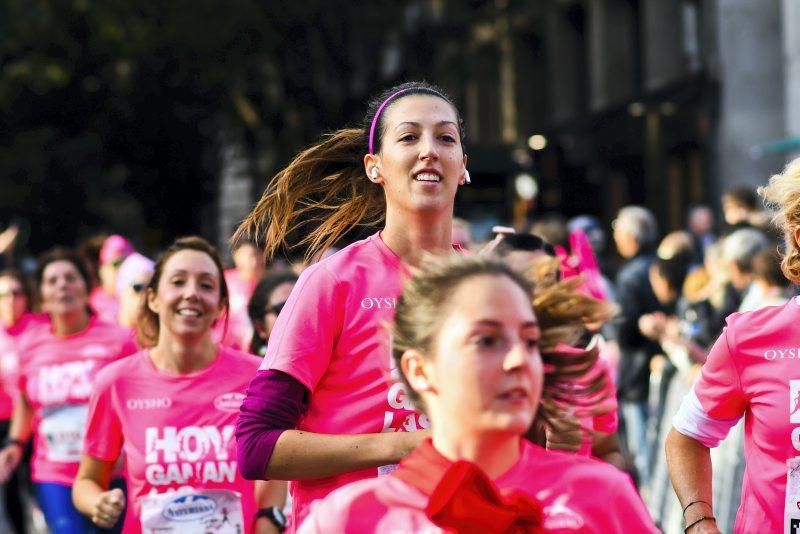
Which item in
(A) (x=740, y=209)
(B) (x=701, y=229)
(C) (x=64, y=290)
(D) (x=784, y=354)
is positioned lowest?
(D) (x=784, y=354)

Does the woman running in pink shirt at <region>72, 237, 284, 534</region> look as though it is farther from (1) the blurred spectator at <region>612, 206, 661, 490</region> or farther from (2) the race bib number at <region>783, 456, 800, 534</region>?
(1) the blurred spectator at <region>612, 206, 661, 490</region>

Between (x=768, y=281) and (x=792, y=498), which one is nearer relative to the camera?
(x=792, y=498)

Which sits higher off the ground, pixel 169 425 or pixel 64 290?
pixel 64 290

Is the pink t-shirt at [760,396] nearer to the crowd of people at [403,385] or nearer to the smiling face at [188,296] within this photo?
the crowd of people at [403,385]

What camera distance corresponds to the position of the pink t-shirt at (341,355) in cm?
423

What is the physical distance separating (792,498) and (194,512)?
8.10 ft

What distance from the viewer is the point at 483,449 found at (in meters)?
3.22

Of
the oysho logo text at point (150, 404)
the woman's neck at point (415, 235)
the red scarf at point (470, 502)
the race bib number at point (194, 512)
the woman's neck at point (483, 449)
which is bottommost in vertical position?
the red scarf at point (470, 502)

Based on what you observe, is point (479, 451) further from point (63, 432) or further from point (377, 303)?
point (63, 432)

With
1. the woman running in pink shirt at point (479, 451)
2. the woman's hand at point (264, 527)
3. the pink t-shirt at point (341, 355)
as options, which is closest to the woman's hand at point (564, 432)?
the woman running in pink shirt at point (479, 451)

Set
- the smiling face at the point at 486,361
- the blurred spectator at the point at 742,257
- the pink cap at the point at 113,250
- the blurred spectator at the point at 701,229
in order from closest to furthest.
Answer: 1. the smiling face at the point at 486,361
2. the blurred spectator at the point at 742,257
3. the pink cap at the point at 113,250
4. the blurred spectator at the point at 701,229

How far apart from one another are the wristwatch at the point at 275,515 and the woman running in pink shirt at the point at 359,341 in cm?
175

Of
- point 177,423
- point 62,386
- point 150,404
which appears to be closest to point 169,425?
point 177,423

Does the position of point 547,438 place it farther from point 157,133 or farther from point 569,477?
point 157,133
